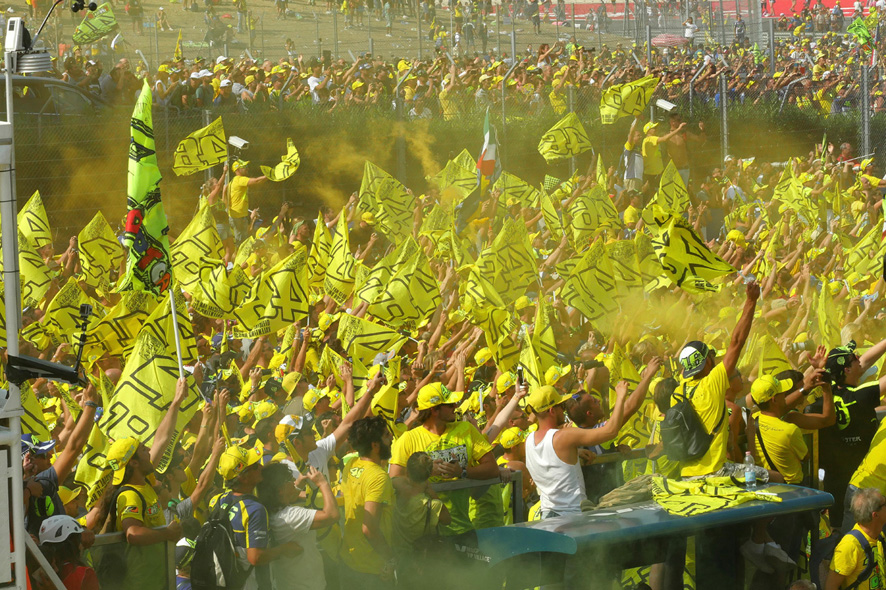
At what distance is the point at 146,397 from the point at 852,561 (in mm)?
4113

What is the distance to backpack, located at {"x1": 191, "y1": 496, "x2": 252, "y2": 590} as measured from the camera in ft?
19.1

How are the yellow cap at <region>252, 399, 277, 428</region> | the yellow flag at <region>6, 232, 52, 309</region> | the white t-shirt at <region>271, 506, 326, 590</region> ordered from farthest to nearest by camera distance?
the yellow flag at <region>6, 232, 52, 309</region>, the yellow cap at <region>252, 399, 277, 428</region>, the white t-shirt at <region>271, 506, 326, 590</region>

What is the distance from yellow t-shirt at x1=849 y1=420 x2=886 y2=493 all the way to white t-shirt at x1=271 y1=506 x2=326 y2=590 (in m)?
3.18

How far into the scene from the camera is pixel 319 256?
12.3 meters

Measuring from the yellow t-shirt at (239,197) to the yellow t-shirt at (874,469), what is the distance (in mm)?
10147

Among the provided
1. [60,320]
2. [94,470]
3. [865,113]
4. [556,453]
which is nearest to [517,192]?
[60,320]

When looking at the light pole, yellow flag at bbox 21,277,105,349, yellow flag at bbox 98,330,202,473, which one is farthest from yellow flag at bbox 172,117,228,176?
the light pole

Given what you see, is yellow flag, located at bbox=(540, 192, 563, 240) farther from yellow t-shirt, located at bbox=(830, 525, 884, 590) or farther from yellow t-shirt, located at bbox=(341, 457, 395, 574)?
yellow t-shirt, located at bbox=(830, 525, 884, 590)

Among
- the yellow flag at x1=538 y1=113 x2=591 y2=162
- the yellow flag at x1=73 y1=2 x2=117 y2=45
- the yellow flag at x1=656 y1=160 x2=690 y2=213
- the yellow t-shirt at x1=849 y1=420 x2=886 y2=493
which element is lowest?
the yellow t-shirt at x1=849 y1=420 x2=886 y2=493

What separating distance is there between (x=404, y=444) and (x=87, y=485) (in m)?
1.75

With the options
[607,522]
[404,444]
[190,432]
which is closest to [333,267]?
[190,432]

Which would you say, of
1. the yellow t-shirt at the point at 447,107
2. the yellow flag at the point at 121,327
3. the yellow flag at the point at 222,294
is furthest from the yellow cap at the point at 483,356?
the yellow t-shirt at the point at 447,107

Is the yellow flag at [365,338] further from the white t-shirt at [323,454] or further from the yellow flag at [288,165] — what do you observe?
the yellow flag at [288,165]

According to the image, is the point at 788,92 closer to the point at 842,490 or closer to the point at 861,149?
the point at 861,149
